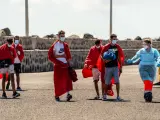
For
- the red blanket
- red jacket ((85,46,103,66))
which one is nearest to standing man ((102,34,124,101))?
red jacket ((85,46,103,66))

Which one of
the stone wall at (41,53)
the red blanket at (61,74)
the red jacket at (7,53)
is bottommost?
the stone wall at (41,53)

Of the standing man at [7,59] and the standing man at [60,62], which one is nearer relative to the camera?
the standing man at [60,62]

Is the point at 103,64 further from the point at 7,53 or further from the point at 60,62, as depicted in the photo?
the point at 7,53

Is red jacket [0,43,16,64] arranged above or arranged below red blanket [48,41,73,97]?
above

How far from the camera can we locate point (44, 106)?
46.1 feet

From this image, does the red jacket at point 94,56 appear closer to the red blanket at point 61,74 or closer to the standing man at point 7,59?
the red blanket at point 61,74

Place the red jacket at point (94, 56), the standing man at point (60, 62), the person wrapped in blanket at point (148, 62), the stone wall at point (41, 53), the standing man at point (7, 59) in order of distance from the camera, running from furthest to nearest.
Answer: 1. the stone wall at point (41, 53)
2. the standing man at point (7, 59)
3. the red jacket at point (94, 56)
4. the standing man at point (60, 62)
5. the person wrapped in blanket at point (148, 62)

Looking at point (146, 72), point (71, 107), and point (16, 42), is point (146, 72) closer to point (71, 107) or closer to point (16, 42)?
point (71, 107)

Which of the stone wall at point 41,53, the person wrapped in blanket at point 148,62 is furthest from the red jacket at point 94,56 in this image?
the stone wall at point 41,53

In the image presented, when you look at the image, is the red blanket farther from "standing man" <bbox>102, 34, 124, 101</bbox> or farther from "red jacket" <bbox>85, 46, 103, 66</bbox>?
"standing man" <bbox>102, 34, 124, 101</bbox>

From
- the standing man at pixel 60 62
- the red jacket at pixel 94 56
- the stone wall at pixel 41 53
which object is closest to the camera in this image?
the standing man at pixel 60 62

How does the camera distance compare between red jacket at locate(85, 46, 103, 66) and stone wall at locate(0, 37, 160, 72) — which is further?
stone wall at locate(0, 37, 160, 72)

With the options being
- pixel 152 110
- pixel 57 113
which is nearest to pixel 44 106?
pixel 57 113

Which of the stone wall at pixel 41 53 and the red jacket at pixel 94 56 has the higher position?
the red jacket at pixel 94 56
